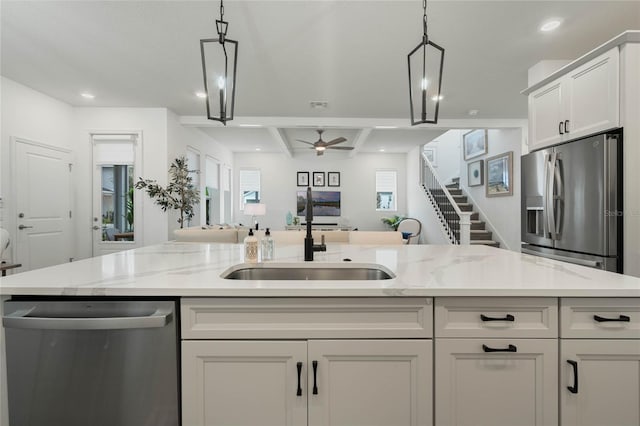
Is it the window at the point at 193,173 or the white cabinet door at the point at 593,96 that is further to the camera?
the window at the point at 193,173

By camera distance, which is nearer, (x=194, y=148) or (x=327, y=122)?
(x=327, y=122)

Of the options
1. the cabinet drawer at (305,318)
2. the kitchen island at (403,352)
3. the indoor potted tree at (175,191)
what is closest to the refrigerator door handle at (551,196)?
the kitchen island at (403,352)

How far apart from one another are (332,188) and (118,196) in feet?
18.0

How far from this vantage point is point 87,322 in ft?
3.47

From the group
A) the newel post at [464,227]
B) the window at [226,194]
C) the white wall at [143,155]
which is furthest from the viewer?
the window at [226,194]

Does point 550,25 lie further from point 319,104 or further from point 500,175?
point 500,175

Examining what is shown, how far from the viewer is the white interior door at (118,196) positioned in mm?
5137

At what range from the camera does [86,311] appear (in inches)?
44.1

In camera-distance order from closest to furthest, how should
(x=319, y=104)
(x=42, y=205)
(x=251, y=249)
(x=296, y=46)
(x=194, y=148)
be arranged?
(x=251, y=249)
(x=296, y=46)
(x=42, y=205)
(x=319, y=104)
(x=194, y=148)

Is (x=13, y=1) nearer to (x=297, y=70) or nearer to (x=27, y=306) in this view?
(x=297, y=70)

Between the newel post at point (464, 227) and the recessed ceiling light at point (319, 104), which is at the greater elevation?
the recessed ceiling light at point (319, 104)

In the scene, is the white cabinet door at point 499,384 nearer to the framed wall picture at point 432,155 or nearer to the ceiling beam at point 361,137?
the ceiling beam at point 361,137

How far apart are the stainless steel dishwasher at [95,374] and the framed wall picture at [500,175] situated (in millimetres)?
6111

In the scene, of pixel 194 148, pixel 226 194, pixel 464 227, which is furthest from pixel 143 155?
pixel 464 227
